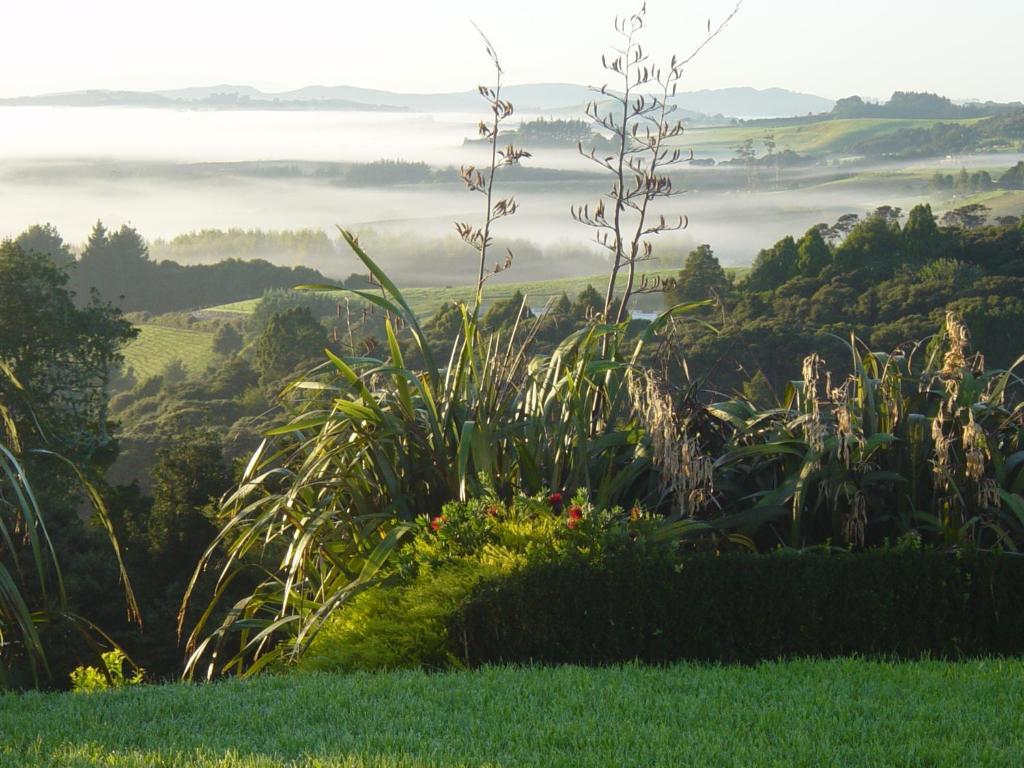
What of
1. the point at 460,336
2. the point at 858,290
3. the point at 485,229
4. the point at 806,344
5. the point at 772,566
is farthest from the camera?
the point at 858,290

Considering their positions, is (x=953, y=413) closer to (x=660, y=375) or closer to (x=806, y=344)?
(x=660, y=375)

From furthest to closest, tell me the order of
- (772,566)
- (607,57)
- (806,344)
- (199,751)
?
1. (806,344)
2. (607,57)
3. (772,566)
4. (199,751)

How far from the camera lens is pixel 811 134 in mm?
87125

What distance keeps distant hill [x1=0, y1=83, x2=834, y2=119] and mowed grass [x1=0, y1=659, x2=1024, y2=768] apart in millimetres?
81284

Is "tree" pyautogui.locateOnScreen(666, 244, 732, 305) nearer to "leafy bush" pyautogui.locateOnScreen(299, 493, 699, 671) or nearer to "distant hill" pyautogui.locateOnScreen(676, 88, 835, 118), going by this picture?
"leafy bush" pyautogui.locateOnScreen(299, 493, 699, 671)

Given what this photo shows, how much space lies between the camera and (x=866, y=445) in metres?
4.42

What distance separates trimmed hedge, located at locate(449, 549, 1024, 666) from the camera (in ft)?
12.5

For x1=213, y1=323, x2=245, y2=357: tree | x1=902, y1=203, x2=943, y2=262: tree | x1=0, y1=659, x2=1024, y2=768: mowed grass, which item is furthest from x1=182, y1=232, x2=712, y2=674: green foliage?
x1=213, y1=323, x2=245, y2=357: tree

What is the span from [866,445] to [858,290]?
30546mm

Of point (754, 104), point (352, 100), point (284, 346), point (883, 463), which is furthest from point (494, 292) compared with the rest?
point (352, 100)

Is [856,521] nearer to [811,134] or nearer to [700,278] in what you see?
[700,278]

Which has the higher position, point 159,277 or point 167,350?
point 159,277

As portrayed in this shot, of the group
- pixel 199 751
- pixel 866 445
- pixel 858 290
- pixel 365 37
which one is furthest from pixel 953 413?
pixel 858 290

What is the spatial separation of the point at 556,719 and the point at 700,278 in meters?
34.4
